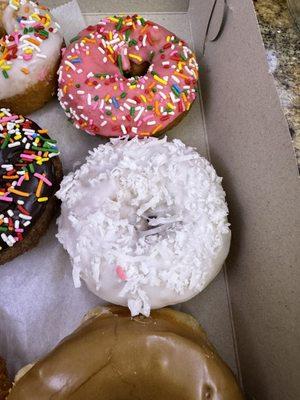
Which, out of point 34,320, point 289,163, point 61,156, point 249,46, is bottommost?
point 34,320

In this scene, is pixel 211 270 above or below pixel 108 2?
below

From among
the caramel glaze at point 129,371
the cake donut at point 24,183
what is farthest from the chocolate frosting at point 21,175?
the caramel glaze at point 129,371

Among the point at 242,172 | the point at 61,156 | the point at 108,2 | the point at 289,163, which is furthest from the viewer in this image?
the point at 108,2

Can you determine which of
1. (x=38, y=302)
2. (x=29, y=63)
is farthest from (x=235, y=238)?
(x=29, y=63)

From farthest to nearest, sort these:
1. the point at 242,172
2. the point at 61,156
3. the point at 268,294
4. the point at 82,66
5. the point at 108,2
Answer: the point at 108,2
the point at 61,156
the point at 82,66
the point at 242,172
the point at 268,294

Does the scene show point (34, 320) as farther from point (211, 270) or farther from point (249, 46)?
point (249, 46)

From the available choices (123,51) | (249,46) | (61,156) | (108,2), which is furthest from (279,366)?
(108,2)

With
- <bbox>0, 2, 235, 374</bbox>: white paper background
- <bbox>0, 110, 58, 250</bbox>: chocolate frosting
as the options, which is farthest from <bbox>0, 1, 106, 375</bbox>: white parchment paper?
<bbox>0, 110, 58, 250</bbox>: chocolate frosting
